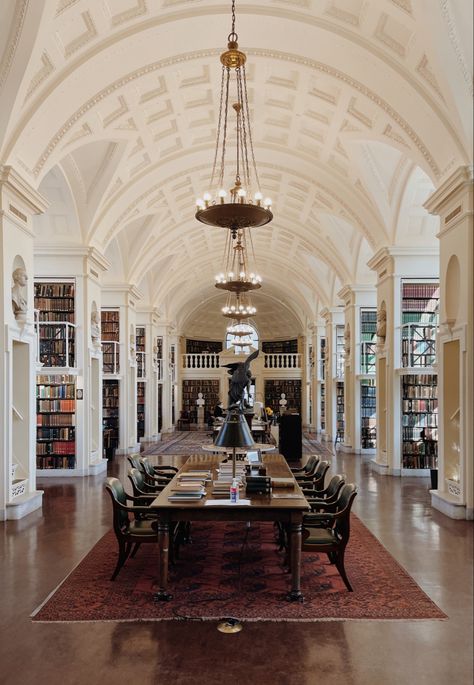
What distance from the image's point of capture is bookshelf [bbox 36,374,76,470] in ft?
39.8

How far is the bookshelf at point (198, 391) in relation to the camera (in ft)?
95.1

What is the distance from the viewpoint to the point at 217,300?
31.0m

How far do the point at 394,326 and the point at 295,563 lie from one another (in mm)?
8206

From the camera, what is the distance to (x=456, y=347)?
858 centimetres

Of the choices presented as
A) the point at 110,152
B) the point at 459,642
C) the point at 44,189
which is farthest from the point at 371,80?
the point at 459,642

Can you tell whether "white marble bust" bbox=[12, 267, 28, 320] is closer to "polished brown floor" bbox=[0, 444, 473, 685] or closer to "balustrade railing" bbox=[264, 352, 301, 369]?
"polished brown floor" bbox=[0, 444, 473, 685]

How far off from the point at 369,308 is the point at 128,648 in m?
13.4

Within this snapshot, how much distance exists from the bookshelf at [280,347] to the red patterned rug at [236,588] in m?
24.8

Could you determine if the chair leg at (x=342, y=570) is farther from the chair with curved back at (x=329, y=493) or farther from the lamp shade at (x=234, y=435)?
the lamp shade at (x=234, y=435)

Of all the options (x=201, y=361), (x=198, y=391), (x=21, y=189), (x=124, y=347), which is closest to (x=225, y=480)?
(x=21, y=189)

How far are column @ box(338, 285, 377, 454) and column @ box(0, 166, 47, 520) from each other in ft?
30.2

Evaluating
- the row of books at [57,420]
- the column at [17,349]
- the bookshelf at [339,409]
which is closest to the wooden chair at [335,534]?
the column at [17,349]

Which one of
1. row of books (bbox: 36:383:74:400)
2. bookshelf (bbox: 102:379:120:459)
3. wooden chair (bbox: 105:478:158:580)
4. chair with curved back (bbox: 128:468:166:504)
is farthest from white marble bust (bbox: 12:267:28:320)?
bookshelf (bbox: 102:379:120:459)

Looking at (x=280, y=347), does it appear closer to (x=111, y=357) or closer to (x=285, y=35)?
(x=111, y=357)
